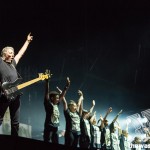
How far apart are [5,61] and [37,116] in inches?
354

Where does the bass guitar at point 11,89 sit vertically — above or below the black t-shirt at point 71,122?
above

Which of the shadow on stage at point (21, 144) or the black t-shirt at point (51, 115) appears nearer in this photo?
the shadow on stage at point (21, 144)

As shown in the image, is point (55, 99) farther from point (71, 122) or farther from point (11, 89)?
point (11, 89)

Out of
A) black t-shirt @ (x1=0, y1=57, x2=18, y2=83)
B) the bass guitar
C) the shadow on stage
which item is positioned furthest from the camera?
black t-shirt @ (x1=0, y1=57, x2=18, y2=83)

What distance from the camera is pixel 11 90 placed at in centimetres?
393

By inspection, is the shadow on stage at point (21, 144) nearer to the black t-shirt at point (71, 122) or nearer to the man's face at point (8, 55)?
the man's face at point (8, 55)

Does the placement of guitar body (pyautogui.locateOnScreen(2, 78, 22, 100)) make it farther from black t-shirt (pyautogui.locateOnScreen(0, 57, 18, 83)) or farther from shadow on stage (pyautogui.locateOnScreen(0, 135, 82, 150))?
shadow on stage (pyautogui.locateOnScreen(0, 135, 82, 150))

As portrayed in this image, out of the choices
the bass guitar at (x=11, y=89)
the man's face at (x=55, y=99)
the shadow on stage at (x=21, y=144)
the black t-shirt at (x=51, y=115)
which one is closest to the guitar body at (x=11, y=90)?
the bass guitar at (x=11, y=89)

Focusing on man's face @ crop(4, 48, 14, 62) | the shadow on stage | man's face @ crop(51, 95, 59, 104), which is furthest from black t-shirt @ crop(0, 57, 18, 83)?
man's face @ crop(51, 95, 59, 104)

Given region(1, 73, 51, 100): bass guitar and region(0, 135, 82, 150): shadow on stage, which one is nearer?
region(0, 135, 82, 150): shadow on stage

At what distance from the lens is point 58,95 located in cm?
541

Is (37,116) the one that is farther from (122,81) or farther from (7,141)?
(7,141)

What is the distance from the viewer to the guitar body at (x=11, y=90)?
12.6 feet

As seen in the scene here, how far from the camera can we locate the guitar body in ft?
12.6
